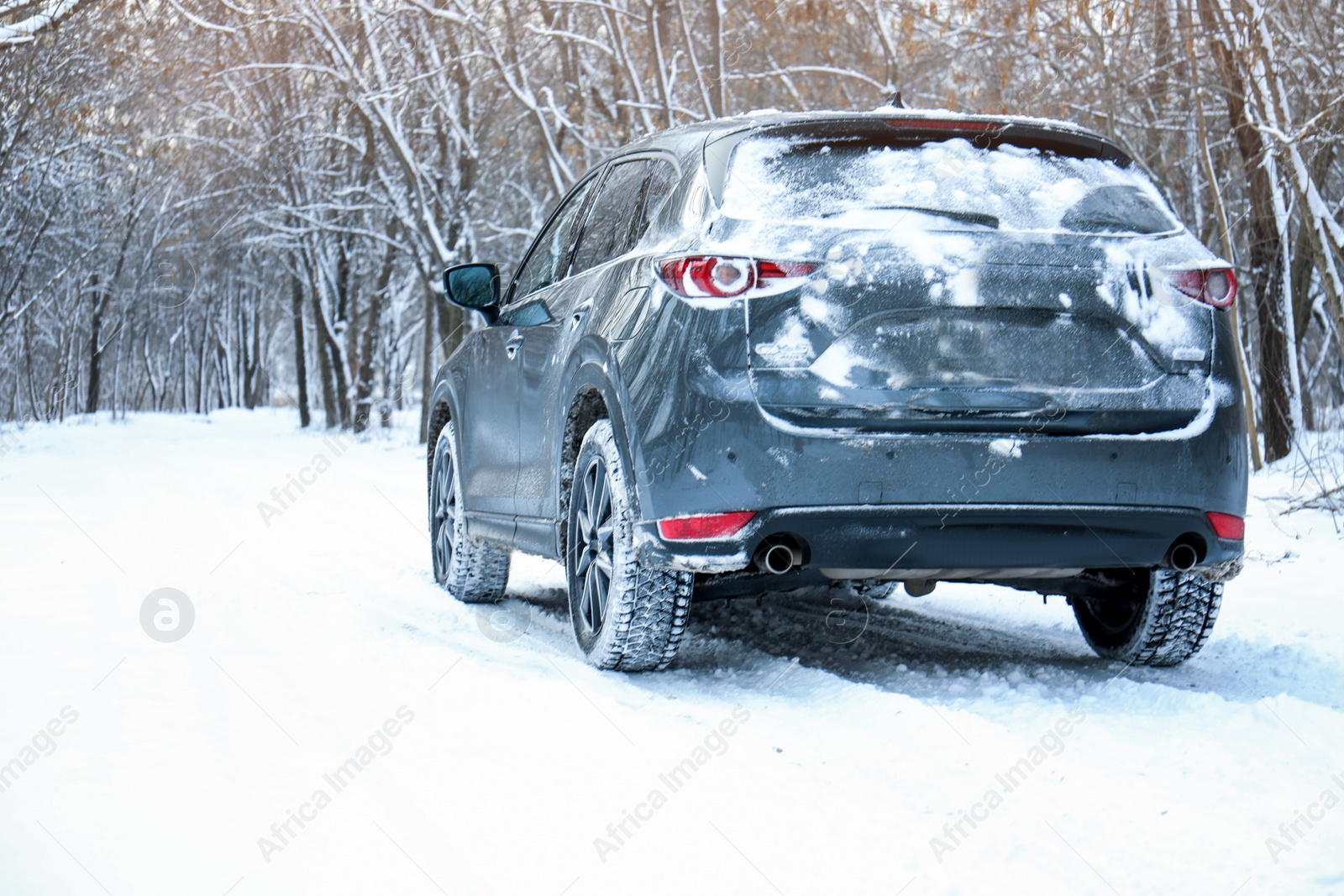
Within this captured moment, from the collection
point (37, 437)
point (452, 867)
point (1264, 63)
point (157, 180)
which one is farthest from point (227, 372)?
A: point (452, 867)

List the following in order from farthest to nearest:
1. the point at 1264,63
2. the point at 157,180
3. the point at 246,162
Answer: the point at 157,180
the point at 246,162
the point at 1264,63

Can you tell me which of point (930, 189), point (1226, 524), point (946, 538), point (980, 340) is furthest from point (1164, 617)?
point (930, 189)

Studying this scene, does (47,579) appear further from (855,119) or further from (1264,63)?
(1264,63)

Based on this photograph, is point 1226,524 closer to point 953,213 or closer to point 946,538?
point 946,538

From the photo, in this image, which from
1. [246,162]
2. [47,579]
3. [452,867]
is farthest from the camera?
[246,162]

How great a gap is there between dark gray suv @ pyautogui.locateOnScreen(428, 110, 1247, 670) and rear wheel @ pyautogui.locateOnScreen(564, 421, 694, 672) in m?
0.01

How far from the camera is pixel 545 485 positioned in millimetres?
5105

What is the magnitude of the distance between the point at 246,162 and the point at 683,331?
23999 millimetres

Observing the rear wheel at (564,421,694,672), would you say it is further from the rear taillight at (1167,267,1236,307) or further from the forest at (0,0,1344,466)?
the forest at (0,0,1344,466)

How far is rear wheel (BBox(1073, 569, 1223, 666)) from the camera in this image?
174 inches

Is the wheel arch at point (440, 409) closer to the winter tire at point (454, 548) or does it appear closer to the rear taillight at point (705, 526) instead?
the winter tire at point (454, 548)

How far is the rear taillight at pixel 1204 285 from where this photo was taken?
3.98 metres

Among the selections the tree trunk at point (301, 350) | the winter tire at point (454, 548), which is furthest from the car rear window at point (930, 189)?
the tree trunk at point (301, 350)

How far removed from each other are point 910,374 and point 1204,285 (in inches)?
39.3
